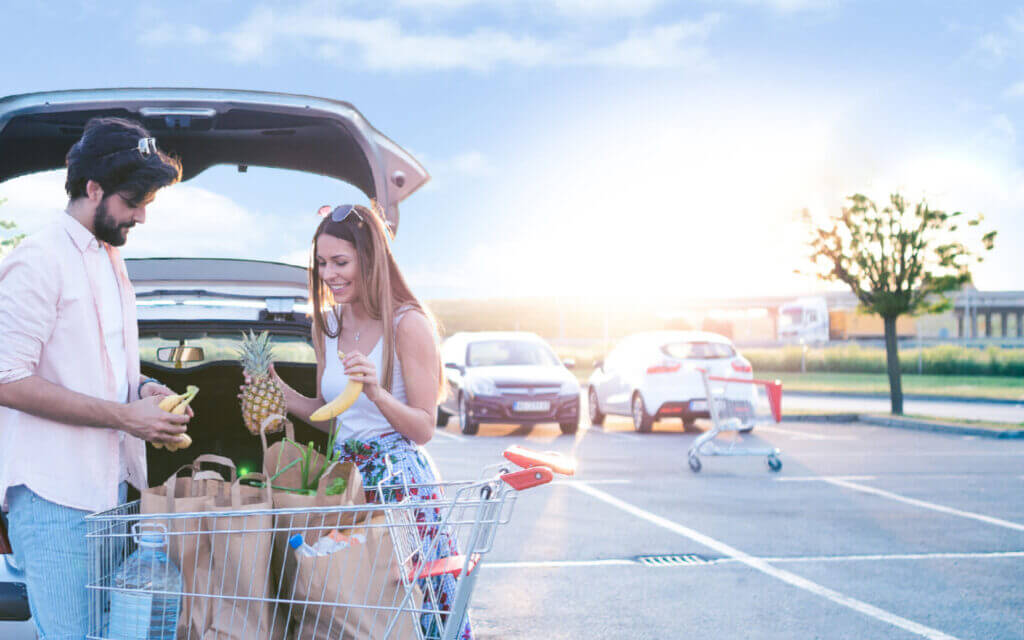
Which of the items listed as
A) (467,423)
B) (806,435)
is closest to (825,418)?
(806,435)

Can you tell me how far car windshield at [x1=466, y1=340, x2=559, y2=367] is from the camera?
17.0m

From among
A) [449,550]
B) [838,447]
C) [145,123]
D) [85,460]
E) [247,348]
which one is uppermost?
[145,123]

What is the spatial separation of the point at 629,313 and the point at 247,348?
8850 cm

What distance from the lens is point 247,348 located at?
9.34 ft

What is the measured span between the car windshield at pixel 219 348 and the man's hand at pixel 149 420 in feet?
5.29

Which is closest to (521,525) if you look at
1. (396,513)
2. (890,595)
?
(890,595)

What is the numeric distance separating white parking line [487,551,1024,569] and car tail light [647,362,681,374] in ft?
30.3

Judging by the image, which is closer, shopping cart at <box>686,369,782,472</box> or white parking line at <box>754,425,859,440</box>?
shopping cart at <box>686,369,782,472</box>

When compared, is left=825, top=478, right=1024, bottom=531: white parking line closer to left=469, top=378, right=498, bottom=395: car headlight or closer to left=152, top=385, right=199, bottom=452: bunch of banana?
left=469, top=378, right=498, bottom=395: car headlight

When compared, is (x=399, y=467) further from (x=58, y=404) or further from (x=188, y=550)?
(x=58, y=404)

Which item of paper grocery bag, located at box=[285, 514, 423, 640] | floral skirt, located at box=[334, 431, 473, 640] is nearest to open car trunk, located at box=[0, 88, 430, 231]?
floral skirt, located at box=[334, 431, 473, 640]

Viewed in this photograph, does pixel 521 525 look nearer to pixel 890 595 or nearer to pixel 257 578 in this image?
pixel 890 595

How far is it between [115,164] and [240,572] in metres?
1.01

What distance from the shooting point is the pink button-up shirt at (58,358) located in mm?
2324
